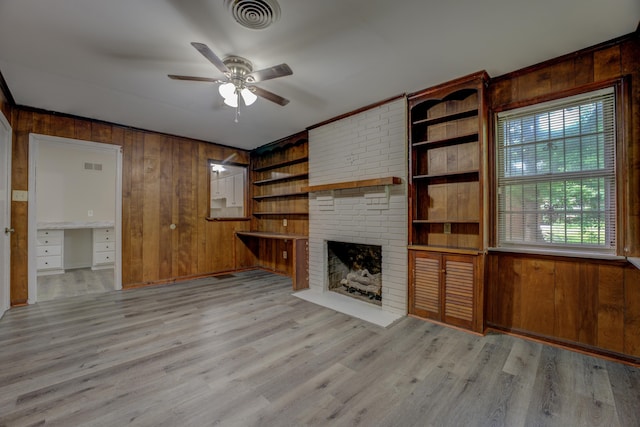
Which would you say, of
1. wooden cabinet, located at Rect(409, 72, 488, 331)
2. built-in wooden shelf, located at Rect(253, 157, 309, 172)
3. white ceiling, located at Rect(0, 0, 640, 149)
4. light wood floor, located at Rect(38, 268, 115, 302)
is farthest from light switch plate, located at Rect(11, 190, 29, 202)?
wooden cabinet, located at Rect(409, 72, 488, 331)

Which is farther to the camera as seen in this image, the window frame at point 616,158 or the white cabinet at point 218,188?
the white cabinet at point 218,188

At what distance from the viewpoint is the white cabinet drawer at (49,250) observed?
5.14 metres

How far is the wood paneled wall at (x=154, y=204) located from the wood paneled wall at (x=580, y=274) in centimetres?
448

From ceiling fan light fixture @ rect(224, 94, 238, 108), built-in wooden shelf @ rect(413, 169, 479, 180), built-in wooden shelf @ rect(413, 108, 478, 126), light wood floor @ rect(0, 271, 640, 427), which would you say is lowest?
light wood floor @ rect(0, 271, 640, 427)

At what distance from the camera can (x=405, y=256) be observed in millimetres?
3121

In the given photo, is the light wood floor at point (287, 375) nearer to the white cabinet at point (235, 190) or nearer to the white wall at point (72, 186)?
the white cabinet at point (235, 190)

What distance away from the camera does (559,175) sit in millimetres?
2463

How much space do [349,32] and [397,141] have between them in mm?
1430

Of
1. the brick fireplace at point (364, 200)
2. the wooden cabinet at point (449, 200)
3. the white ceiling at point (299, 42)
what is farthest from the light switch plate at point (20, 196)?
the wooden cabinet at point (449, 200)

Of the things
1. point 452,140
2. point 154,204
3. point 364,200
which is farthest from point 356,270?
point 154,204

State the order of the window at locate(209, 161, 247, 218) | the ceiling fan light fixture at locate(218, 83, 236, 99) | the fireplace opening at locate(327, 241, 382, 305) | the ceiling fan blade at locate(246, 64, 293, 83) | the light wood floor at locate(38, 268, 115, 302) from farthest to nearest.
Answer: the window at locate(209, 161, 247, 218)
the light wood floor at locate(38, 268, 115, 302)
the fireplace opening at locate(327, 241, 382, 305)
the ceiling fan light fixture at locate(218, 83, 236, 99)
the ceiling fan blade at locate(246, 64, 293, 83)

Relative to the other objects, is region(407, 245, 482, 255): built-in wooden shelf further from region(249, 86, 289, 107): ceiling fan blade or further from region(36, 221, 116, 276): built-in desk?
region(36, 221, 116, 276): built-in desk

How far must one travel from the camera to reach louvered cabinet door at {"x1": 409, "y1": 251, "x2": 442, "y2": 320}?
113 inches

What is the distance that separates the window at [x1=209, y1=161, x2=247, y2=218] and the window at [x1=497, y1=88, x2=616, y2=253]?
4.68 meters
